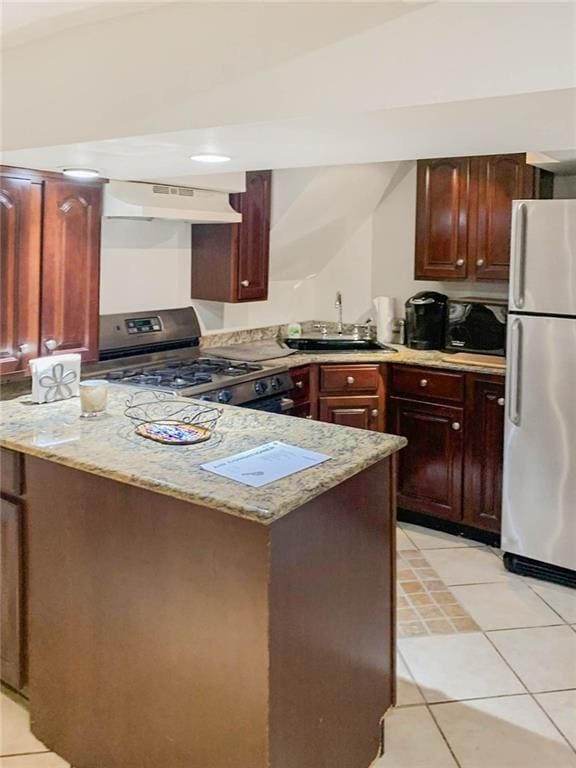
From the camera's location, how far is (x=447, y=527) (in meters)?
4.09

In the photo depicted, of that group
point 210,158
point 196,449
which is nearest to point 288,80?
point 210,158

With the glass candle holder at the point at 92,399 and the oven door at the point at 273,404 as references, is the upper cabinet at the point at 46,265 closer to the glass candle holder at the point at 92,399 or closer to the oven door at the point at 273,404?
the glass candle holder at the point at 92,399

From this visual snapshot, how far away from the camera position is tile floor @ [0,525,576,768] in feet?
7.47

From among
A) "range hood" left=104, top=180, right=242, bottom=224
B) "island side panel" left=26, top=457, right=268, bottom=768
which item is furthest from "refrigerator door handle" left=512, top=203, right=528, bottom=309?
"island side panel" left=26, top=457, right=268, bottom=768

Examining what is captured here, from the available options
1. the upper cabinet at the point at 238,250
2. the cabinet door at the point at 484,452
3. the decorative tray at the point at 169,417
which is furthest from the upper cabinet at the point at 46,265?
the cabinet door at the point at 484,452

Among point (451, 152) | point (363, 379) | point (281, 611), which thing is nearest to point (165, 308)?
point (363, 379)

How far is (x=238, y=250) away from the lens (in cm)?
400

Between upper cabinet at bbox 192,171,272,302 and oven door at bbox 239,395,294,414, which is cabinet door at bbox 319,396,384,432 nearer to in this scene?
oven door at bbox 239,395,294,414

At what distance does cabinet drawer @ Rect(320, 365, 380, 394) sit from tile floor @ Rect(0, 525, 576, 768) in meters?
1.15

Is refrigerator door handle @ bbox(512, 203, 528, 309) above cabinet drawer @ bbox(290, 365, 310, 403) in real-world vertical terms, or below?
above

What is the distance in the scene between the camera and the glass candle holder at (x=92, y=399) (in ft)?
8.20

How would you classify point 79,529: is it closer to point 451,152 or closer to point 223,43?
point 223,43

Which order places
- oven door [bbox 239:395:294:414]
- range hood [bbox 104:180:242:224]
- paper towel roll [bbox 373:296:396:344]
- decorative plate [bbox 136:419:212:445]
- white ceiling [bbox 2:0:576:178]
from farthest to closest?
paper towel roll [bbox 373:296:396:344]
oven door [bbox 239:395:294:414]
range hood [bbox 104:180:242:224]
decorative plate [bbox 136:419:212:445]
white ceiling [bbox 2:0:576:178]

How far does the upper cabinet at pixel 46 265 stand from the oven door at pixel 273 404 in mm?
858
